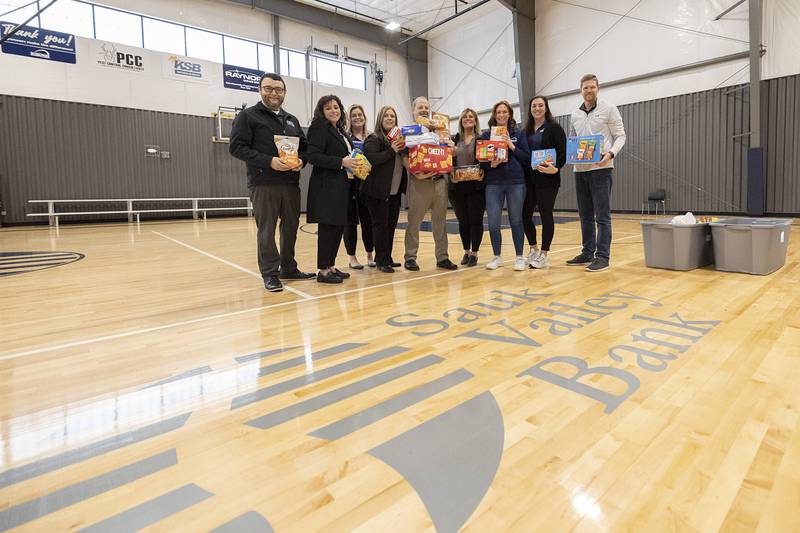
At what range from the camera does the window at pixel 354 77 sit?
13836 mm

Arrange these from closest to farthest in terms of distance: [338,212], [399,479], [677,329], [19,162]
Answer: [399,479], [677,329], [338,212], [19,162]

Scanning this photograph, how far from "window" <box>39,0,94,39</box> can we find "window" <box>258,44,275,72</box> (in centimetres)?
370

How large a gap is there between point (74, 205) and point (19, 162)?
1250 millimetres

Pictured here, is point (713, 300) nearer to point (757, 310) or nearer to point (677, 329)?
point (757, 310)

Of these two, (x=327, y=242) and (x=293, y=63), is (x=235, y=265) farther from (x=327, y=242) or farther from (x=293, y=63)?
(x=293, y=63)

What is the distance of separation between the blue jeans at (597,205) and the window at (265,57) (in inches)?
433

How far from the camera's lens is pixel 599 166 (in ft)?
11.4

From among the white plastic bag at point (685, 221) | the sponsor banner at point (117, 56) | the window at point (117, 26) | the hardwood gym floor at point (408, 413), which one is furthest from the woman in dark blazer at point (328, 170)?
the window at point (117, 26)

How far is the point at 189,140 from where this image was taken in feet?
38.3

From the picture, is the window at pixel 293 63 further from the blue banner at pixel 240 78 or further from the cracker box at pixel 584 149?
the cracker box at pixel 584 149

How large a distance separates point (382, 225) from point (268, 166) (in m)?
0.98

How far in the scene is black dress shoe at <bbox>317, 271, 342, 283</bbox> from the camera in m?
3.30

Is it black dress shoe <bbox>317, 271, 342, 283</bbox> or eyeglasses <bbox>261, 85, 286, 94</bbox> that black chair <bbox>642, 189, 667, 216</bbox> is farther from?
eyeglasses <bbox>261, 85, 286, 94</bbox>

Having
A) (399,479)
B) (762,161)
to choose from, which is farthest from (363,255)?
(762,161)
